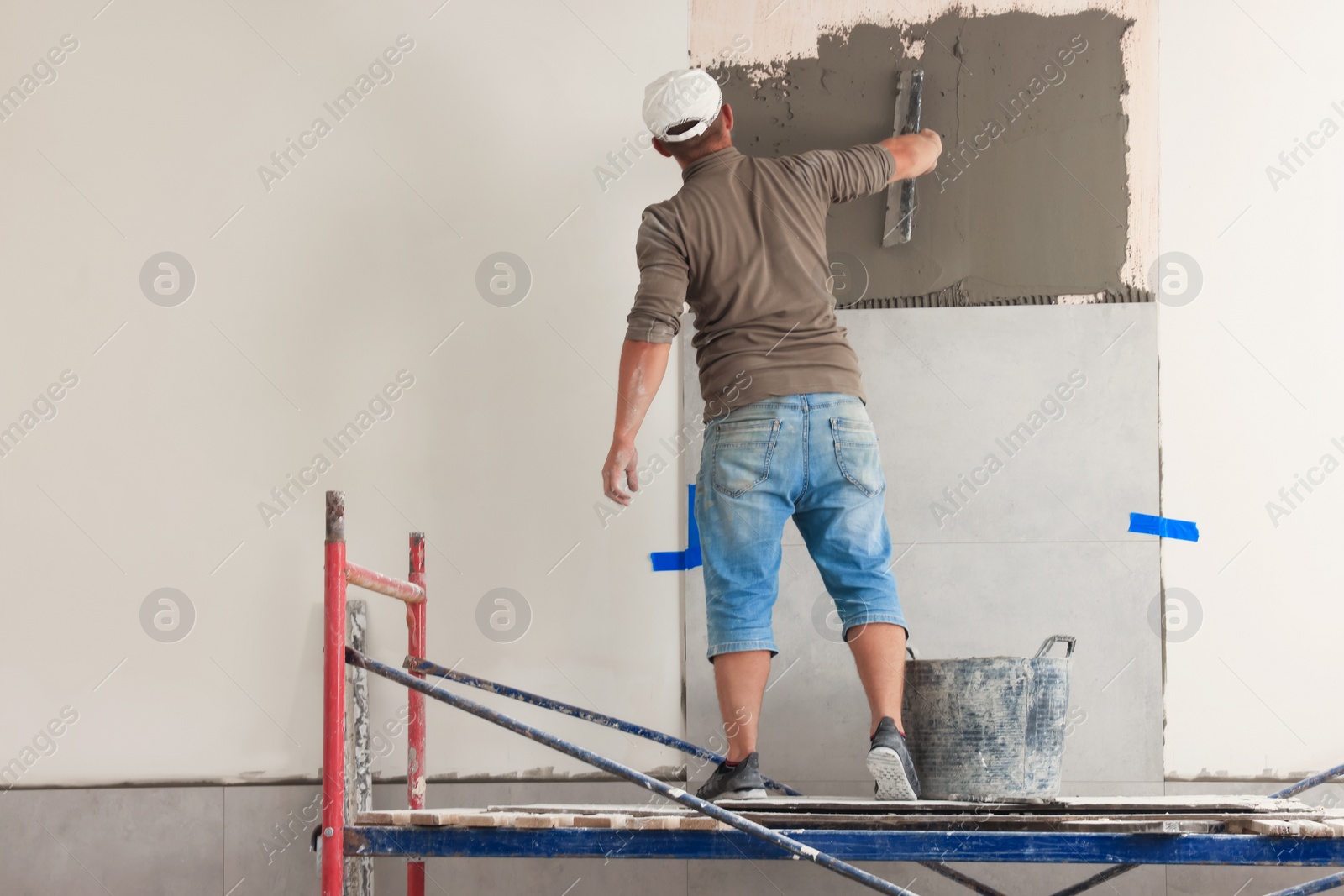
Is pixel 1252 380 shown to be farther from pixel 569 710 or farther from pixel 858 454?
pixel 569 710

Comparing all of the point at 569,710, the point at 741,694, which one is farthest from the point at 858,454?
the point at 569,710

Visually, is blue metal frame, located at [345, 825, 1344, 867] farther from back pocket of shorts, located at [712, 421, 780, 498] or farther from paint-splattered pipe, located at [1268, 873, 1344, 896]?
back pocket of shorts, located at [712, 421, 780, 498]

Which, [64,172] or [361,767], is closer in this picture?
[361,767]

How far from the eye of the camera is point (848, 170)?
7.87 ft

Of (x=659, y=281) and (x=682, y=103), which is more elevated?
(x=682, y=103)

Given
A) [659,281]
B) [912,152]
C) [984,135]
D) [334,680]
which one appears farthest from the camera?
[984,135]

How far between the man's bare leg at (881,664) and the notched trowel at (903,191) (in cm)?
118

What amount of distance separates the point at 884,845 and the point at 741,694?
0.42 m

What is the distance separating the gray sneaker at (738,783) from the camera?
6.61 feet

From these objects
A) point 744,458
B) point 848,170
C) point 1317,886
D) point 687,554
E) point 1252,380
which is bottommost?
point 1317,886

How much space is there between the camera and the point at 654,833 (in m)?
1.79

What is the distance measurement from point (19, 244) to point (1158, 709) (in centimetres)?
341

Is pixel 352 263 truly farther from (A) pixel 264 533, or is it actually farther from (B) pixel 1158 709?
(B) pixel 1158 709

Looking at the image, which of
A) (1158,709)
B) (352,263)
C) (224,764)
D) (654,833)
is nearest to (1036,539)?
(1158,709)
